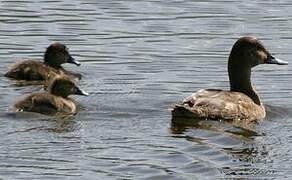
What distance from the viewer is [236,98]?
14016mm

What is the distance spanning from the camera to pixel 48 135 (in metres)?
12.6

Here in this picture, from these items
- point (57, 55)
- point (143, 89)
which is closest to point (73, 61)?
point (57, 55)

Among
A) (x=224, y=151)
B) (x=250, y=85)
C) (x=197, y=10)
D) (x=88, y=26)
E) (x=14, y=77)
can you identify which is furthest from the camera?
(x=197, y=10)

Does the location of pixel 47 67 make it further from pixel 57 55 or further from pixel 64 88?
pixel 64 88

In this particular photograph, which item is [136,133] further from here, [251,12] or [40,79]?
[251,12]

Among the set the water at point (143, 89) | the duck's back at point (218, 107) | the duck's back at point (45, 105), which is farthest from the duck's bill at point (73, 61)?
the duck's back at point (218, 107)

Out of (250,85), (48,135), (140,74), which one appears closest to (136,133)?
(48,135)

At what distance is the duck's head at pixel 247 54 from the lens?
1470cm

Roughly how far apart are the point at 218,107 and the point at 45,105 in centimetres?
183

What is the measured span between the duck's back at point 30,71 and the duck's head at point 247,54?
270cm

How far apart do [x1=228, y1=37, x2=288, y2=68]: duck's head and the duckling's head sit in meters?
1.74

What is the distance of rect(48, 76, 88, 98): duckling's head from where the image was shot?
14.5m

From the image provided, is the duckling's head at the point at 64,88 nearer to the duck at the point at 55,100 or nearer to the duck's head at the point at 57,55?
the duck at the point at 55,100

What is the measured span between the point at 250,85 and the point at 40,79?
301 cm
